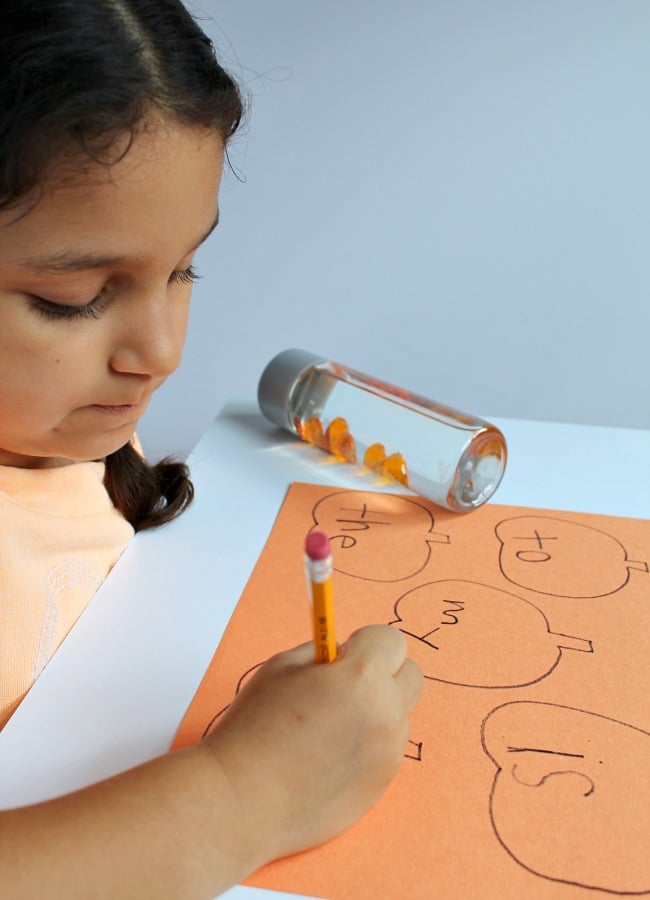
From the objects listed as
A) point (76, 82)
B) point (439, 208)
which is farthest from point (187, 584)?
point (439, 208)

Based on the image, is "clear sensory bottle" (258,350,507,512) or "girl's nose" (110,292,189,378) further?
"clear sensory bottle" (258,350,507,512)

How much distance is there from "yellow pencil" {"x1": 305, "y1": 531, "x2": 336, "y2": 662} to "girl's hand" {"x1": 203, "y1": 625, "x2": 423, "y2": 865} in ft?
0.09

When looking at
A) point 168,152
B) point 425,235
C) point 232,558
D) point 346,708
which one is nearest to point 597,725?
point 346,708

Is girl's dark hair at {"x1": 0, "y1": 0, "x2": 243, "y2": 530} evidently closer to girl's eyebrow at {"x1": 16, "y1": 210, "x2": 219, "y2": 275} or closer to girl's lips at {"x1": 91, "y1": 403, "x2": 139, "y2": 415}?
girl's eyebrow at {"x1": 16, "y1": 210, "x2": 219, "y2": 275}

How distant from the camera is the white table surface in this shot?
452 millimetres

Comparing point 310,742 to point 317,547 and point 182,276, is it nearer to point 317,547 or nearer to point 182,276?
point 317,547

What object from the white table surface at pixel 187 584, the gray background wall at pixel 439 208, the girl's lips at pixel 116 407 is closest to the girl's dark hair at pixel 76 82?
the girl's lips at pixel 116 407


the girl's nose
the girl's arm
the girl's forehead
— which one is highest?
the girl's forehead

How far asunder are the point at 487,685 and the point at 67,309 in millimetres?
300

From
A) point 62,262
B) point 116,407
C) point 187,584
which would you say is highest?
point 62,262

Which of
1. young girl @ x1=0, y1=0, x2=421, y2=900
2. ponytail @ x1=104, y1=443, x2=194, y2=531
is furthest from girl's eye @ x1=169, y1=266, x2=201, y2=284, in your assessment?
ponytail @ x1=104, y1=443, x2=194, y2=531

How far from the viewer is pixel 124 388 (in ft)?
1.73

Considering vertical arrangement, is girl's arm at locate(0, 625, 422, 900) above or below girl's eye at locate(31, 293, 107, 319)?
below

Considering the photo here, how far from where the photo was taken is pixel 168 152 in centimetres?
47
